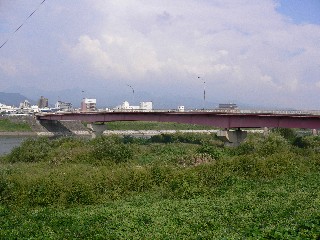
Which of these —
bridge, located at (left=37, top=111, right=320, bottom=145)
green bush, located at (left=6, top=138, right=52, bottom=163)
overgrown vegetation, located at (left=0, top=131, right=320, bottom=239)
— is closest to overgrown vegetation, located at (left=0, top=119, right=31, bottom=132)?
bridge, located at (left=37, top=111, right=320, bottom=145)

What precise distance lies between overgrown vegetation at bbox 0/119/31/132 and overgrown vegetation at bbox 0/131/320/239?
54.1m

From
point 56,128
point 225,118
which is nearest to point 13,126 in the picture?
point 56,128

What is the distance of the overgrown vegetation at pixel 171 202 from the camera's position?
11789 millimetres

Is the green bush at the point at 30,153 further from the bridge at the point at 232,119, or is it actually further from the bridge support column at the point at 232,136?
the bridge at the point at 232,119

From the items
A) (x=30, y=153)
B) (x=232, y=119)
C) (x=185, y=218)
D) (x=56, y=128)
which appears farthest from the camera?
(x=56, y=128)

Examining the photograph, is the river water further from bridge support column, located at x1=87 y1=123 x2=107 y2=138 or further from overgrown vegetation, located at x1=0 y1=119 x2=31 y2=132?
bridge support column, located at x1=87 y1=123 x2=107 y2=138

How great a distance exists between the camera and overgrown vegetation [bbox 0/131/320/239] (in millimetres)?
11789

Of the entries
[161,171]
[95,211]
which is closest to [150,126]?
[161,171]

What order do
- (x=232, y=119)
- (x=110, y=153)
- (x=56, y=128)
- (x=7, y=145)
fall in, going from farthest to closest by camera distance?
(x=56, y=128) < (x=7, y=145) < (x=232, y=119) < (x=110, y=153)

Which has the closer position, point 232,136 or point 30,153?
point 30,153

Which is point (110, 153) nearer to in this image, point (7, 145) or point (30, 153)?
point (30, 153)

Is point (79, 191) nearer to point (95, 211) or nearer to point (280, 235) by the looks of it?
point (95, 211)

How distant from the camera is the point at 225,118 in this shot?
46.0 m

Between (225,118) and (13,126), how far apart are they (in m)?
50.5
